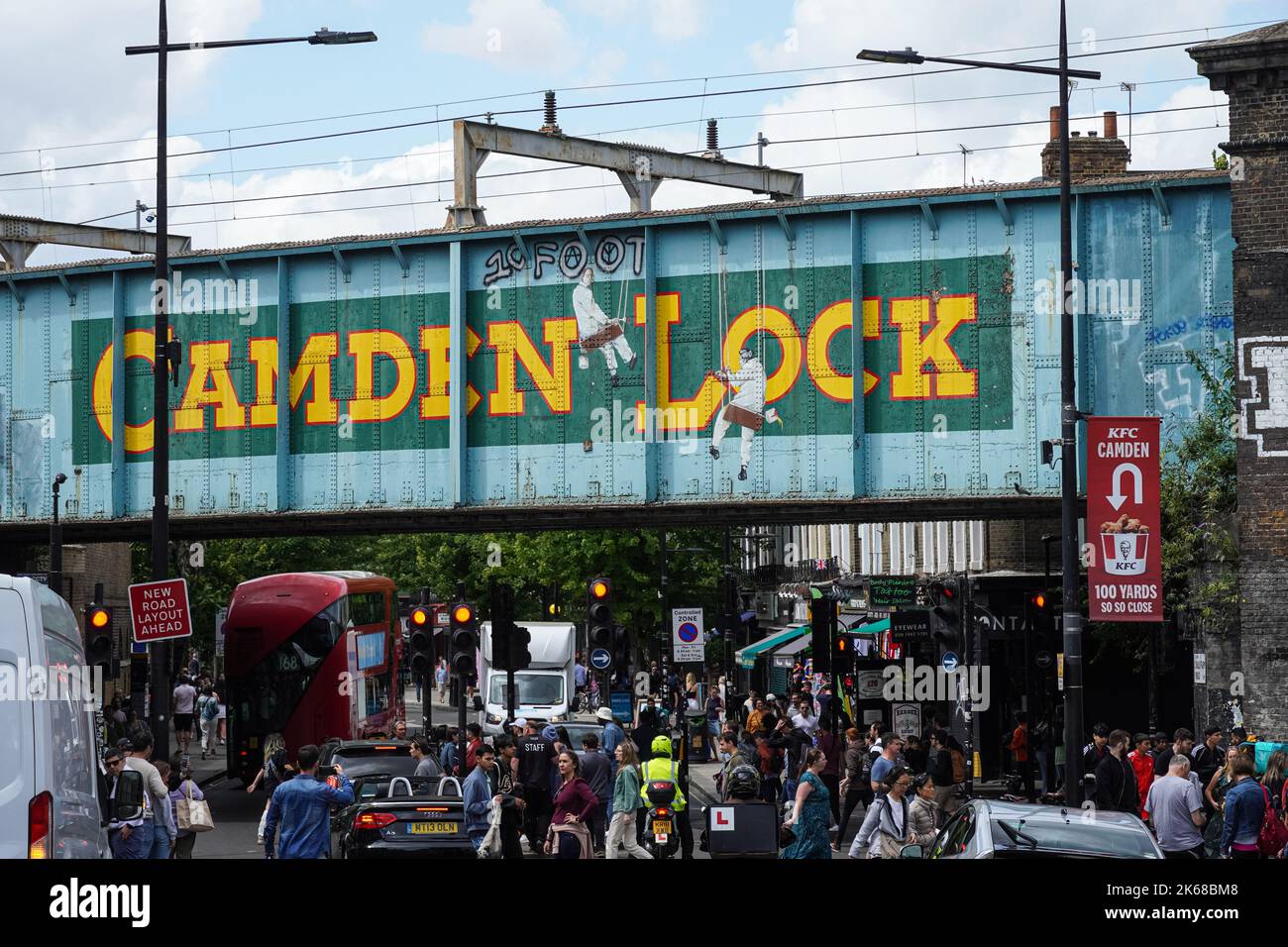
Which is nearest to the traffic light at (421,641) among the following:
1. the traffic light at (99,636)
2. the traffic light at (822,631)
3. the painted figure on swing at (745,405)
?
the traffic light at (99,636)

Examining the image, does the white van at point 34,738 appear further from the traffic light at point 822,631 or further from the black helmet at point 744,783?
the traffic light at point 822,631

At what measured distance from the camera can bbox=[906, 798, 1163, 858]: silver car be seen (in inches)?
454

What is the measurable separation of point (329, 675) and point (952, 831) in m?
22.5

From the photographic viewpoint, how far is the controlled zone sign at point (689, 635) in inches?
1369

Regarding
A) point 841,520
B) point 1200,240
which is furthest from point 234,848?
point 1200,240

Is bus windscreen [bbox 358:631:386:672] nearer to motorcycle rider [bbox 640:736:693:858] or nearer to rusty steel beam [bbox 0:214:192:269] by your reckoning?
rusty steel beam [bbox 0:214:192:269]

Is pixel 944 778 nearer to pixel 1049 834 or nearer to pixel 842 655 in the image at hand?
pixel 842 655

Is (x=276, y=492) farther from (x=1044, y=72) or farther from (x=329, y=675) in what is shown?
(x=1044, y=72)

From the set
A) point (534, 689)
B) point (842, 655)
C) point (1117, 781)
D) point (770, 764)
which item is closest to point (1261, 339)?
point (1117, 781)

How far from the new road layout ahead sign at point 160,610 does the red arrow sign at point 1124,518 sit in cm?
1132

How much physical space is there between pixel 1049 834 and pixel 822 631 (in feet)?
64.1

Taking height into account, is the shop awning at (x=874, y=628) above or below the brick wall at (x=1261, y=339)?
below

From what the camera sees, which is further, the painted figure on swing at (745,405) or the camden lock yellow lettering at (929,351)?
the painted figure on swing at (745,405)

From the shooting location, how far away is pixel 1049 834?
1173cm
